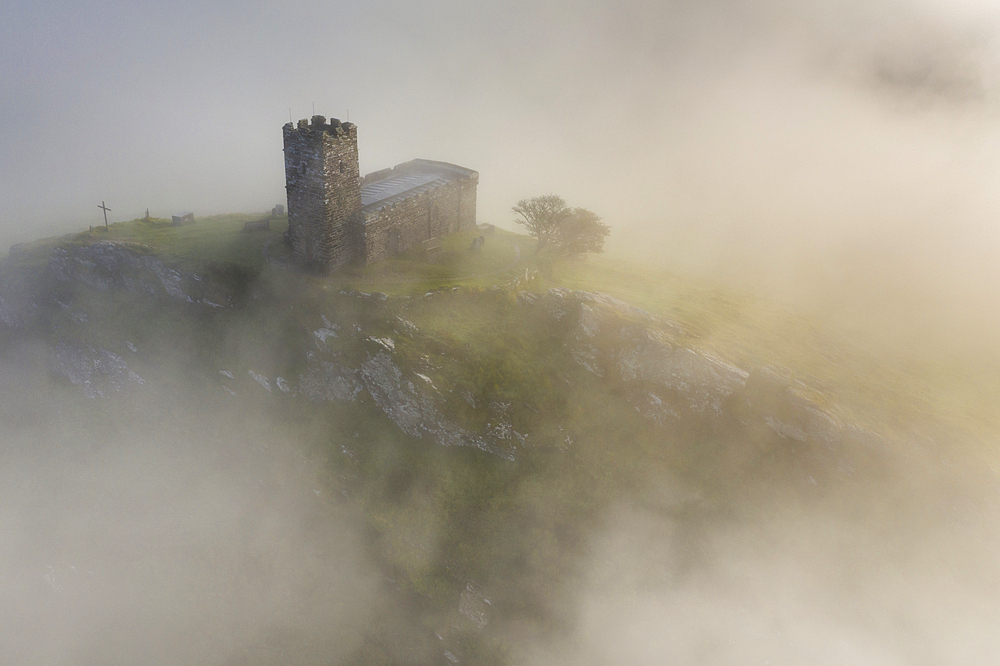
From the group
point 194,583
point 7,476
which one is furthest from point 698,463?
point 7,476

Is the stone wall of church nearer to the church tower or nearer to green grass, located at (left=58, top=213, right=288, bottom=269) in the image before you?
the church tower

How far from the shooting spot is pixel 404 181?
203 feet

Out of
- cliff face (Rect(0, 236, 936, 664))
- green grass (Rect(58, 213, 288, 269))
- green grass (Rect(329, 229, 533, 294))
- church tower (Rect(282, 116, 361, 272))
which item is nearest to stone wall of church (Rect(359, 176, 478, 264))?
green grass (Rect(329, 229, 533, 294))

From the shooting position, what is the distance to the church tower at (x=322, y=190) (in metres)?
46.8

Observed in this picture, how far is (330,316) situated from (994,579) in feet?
189

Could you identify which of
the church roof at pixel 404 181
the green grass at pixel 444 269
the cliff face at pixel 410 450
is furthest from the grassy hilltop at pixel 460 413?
the church roof at pixel 404 181

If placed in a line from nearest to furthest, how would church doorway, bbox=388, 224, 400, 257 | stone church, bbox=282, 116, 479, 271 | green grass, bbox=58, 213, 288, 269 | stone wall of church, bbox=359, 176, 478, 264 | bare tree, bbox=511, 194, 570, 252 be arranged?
stone church, bbox=282, 116, 479, 271 → stone wall of church, bbox=359, 176, 478, 264 → church doorway, bbox=388, 224, 400, 257 → green grass, bbox=58, 213, 288, 269 → bare tree, bbox=511, 194, 570, 252

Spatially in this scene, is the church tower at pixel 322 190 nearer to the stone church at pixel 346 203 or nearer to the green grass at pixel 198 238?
the stone church at pixel 346 203

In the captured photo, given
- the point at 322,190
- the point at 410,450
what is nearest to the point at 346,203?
the point at 322,190

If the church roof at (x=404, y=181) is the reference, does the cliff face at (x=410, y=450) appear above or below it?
below

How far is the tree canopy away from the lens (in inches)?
2351

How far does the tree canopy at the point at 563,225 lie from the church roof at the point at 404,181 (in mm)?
9327

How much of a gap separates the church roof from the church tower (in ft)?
10.5

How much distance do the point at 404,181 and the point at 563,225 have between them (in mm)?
18764
